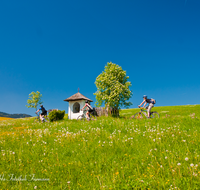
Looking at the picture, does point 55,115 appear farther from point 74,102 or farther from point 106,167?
point 106,167

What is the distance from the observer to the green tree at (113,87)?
961 inches

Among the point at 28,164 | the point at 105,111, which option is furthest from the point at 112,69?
the point at 28,164

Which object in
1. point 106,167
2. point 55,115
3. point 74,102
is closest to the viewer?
point 106,167

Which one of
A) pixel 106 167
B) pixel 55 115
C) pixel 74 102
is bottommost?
pixel 106 167

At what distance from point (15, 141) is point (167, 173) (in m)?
7.35

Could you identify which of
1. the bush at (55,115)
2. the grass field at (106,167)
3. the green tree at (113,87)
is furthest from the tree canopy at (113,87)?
the grass field at (106,167)

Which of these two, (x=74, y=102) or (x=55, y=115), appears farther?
→ (x=74, y=102)

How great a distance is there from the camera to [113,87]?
25.0 meters

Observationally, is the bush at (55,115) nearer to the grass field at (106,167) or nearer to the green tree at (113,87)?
the green tree at (113,87)

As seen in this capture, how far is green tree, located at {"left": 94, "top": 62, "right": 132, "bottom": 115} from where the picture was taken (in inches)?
961

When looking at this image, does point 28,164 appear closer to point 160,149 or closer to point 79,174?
point 79,174

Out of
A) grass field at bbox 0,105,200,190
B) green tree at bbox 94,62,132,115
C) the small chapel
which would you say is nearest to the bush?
the small chapel

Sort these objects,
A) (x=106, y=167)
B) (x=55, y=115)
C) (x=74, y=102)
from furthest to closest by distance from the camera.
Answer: (x=74, y=102), (x=55, y=115), (x=106, y=167)

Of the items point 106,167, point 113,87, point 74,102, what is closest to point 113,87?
point 113,87
